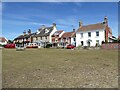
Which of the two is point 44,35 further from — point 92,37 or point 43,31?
point 92,37

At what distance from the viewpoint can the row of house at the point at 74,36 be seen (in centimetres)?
6525

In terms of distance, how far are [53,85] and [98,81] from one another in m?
2.21

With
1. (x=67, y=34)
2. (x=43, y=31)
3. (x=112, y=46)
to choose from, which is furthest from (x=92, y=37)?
(x=43, y=31)

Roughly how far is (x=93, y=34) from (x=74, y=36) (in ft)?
33.9

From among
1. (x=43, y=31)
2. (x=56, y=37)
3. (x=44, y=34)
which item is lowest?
(x=56, y=37)

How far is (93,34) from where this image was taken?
67062mm

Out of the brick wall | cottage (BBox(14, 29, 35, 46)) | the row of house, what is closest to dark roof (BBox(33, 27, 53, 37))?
the row of house

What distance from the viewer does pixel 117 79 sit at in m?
9.77

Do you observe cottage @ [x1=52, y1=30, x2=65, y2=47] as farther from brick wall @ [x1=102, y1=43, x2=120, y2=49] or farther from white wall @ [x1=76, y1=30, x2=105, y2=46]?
brick wall @ [x1=102, y1=43, x2=120, y2=49]

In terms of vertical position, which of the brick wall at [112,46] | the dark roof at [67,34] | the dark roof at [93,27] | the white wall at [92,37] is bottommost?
the brick wall at [112,46]

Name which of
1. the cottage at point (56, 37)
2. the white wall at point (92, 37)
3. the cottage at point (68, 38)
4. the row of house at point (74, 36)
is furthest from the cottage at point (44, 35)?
the white wall at point (92, 37)

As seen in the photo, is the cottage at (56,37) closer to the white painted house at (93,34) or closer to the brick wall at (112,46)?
the white painted house at (93,34)

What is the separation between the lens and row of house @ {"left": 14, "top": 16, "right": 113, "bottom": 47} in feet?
214

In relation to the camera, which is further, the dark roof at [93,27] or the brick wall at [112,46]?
the dark roof at [93,27]
